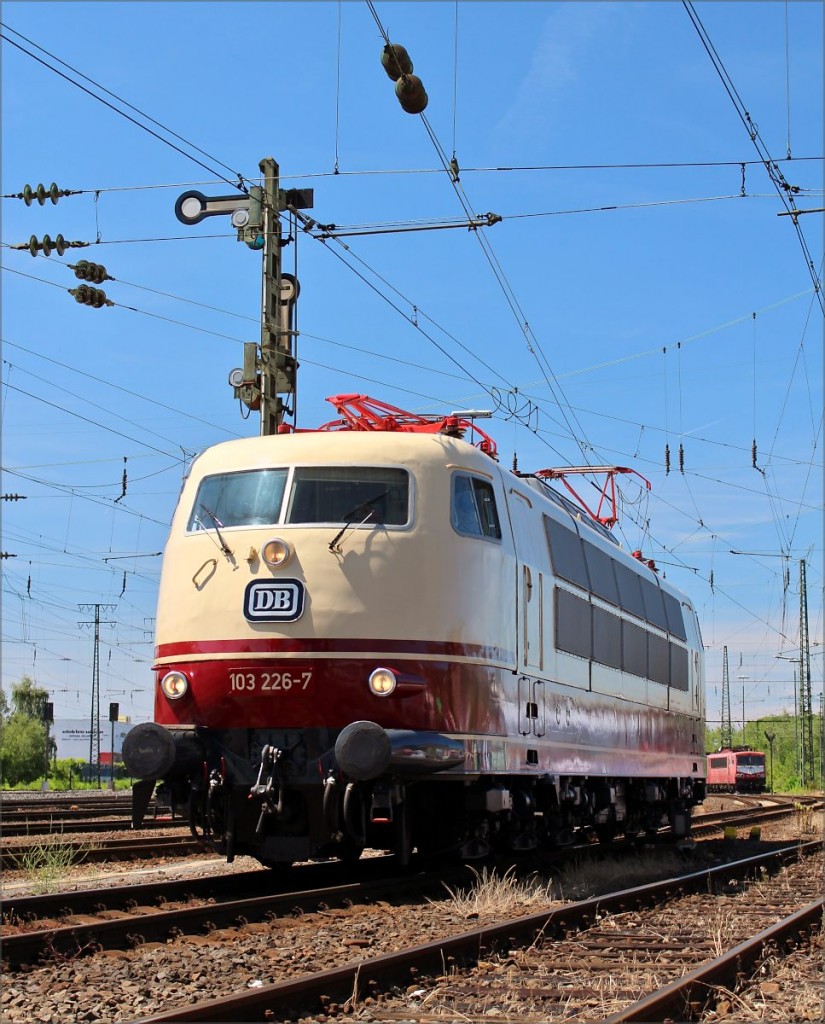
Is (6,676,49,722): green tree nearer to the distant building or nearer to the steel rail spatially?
the distant building

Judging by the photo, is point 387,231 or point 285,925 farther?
point 387,231

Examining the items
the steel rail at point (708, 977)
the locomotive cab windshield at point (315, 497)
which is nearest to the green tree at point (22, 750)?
the locomotive cab windshield at point (315, 497)

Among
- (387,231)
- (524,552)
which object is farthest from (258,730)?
(387,231)

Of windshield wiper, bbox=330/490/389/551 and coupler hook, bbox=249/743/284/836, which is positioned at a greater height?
windshield wiper, bbox=330/490/389/551

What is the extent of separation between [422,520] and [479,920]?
318 cm

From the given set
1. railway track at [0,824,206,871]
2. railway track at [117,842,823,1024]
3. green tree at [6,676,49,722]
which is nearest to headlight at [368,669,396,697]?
railway track at [117,842,823,1024]

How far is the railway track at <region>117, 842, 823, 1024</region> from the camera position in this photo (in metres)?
6.46

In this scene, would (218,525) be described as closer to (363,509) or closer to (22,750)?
(363,509)

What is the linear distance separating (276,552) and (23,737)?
270ft

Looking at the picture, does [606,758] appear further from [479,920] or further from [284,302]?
[284,302]

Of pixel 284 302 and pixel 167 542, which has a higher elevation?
pixel 284 302

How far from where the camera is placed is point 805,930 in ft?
32.1

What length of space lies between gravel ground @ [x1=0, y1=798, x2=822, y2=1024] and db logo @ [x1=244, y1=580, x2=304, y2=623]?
2.27 meters

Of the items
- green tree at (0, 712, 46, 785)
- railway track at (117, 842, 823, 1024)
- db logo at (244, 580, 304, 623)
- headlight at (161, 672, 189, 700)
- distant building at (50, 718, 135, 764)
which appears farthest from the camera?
distant building at (50, 718, 135, 764)
